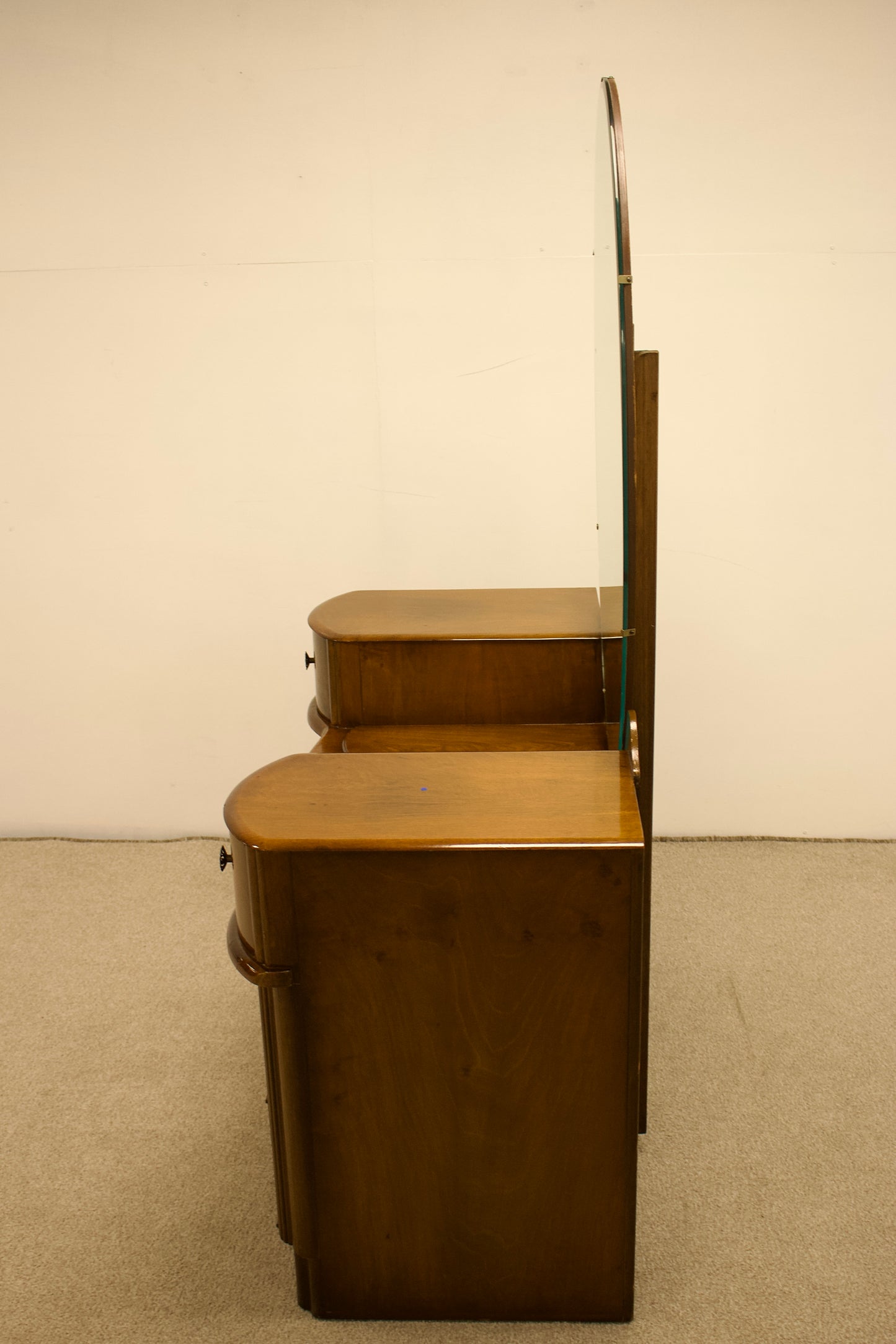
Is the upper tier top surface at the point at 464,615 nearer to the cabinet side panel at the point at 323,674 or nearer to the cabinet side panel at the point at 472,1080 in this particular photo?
the cabinet side panel at the point at 323,674

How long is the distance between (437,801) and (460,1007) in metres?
0.25

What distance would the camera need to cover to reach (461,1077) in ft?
4.11

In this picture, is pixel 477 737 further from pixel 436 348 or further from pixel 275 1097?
pixel 436 348

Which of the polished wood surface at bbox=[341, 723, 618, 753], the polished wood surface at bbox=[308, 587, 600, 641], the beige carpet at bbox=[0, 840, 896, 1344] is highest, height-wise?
the polished wood surface at bbox=[308, 587, 600, 641]

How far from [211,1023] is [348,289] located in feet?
5.95

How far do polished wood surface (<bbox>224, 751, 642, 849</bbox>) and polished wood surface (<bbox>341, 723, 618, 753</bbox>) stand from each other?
0.96 ft

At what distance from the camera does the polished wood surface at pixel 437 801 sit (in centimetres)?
117

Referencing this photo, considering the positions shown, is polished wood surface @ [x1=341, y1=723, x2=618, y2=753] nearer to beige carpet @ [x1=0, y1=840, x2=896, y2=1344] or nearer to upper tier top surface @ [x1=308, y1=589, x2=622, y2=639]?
upper tier top surface @ [x1=308, y1=589, x2=622, y2=639]

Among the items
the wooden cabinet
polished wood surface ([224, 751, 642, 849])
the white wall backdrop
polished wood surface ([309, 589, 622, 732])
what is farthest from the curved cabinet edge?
the white wall backdrop

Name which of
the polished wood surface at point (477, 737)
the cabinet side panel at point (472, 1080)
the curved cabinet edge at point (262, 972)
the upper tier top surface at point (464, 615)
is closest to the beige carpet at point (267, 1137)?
the cabinet side panel at point (472, 1080)

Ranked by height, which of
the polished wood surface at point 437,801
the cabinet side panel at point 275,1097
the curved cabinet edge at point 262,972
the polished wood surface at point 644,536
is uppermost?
the polished wood surface at point 644,536

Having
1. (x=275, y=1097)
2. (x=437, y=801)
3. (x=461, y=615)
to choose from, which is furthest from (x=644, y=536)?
(x=275, y=1097)

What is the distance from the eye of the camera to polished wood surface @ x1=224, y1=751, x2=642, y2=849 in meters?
1.17

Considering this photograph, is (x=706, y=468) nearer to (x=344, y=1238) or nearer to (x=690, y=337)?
(x=690, y=337)
